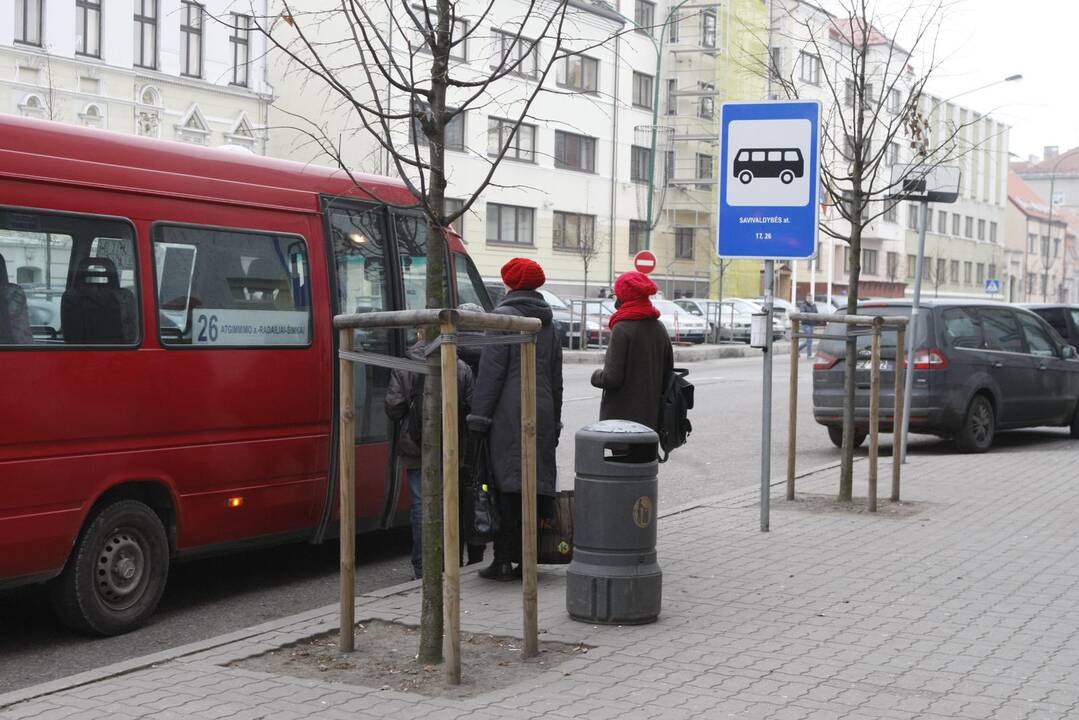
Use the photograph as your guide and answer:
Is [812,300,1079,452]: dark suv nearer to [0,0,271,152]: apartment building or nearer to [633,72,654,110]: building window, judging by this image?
[0,0,271,152]: apartment building

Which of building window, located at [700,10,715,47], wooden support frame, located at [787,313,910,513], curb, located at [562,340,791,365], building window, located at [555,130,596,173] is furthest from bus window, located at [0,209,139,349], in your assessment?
building window, located at [700,10,715,47]

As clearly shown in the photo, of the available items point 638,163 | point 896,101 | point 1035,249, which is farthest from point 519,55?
point 1035,249

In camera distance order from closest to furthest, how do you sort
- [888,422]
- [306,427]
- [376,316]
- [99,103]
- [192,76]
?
[376,316], [306,427], [888,422], [99,103], [192,76]

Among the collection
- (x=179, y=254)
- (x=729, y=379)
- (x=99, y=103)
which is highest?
(x=99, y=103)

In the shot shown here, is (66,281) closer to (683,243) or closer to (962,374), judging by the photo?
(962,374)

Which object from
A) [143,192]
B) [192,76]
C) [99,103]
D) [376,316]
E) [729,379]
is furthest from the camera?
[192,76]

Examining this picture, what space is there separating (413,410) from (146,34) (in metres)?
31.4

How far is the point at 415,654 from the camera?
6426mm

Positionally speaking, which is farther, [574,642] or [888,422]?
[888,422]

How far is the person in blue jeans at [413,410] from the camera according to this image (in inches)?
321

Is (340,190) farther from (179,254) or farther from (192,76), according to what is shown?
(192,76)

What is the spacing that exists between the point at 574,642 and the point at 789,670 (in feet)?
3.43

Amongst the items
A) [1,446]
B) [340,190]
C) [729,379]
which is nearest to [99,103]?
[729,379]

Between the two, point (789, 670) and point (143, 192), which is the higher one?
point (143, 192)
